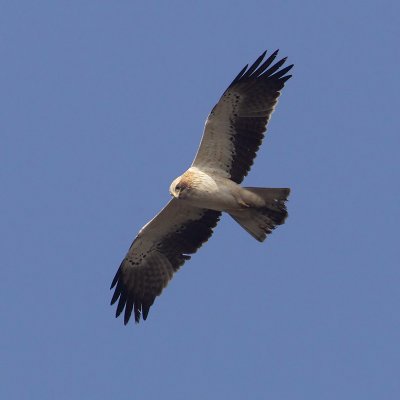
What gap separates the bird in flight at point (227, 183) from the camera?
47.4 feet

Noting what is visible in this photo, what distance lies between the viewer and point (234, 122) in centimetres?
1468

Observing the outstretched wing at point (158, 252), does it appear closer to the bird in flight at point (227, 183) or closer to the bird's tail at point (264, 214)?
the bird in flight at point (227, 183)

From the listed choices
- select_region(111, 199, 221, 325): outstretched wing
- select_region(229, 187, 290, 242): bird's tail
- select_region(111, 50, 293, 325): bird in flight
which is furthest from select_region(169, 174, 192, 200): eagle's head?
select_region(229, 187, 290, 242): bird's tail

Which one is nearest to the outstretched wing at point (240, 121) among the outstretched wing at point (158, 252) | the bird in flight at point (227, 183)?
the bird in flight at point (227, 183)

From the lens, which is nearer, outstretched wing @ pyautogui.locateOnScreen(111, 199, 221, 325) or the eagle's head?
the eagle's head

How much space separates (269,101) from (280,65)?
584mm

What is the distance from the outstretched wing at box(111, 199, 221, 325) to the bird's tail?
2.59ft

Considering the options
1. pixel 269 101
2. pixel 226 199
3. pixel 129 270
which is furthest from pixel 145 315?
pixel 269 101

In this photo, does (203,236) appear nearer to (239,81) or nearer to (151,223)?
(151,223)

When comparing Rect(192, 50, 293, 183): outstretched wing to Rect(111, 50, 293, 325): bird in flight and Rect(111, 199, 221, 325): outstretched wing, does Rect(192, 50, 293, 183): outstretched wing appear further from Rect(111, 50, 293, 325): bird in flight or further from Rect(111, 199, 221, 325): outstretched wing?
Rect(111, 199, 221, 325): outstretched wing

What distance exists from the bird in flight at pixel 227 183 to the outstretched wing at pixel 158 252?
0.05 feet

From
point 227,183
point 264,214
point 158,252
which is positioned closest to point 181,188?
point 227,183

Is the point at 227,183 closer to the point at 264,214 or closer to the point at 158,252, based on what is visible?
the point at 264,214

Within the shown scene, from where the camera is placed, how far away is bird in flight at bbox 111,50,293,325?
1446 cm
